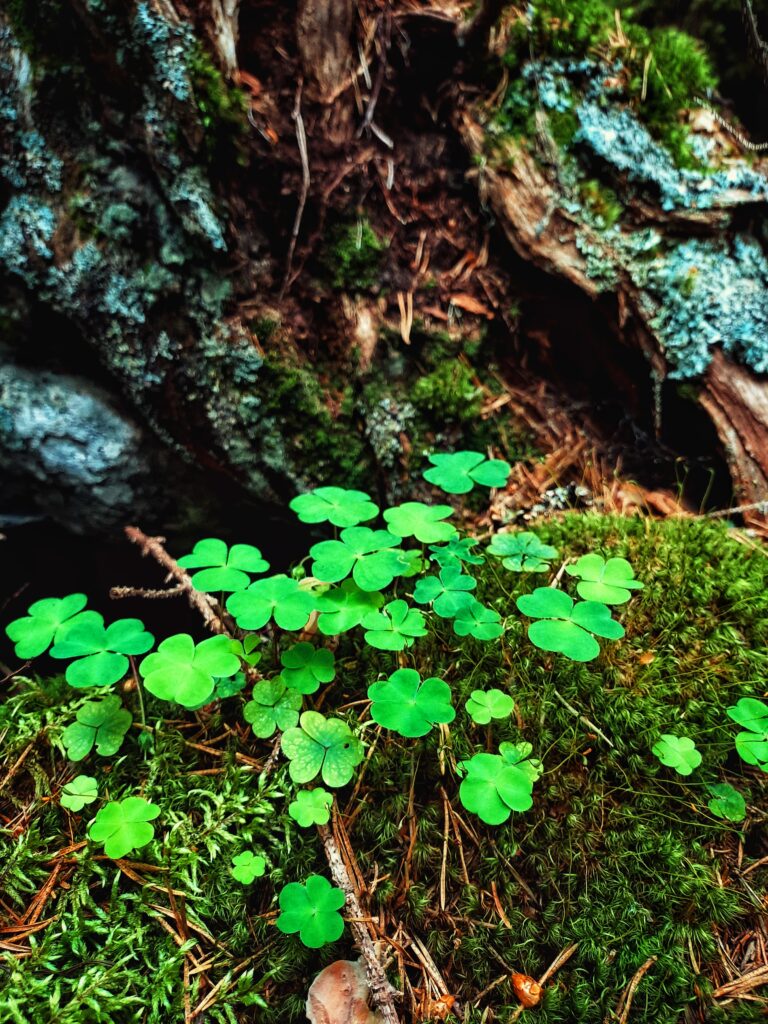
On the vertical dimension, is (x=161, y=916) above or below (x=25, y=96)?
below

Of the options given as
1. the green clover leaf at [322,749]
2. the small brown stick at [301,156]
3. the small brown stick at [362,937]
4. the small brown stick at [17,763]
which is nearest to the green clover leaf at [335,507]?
the green clover leaf at [322,749]

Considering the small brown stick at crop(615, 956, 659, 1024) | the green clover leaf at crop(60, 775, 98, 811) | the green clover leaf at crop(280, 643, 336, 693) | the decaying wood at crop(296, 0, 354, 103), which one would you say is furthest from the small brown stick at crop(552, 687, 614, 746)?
the decaying wood at crop(296, 0, 354, 103)

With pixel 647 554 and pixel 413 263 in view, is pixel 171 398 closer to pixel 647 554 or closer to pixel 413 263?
pixel 413 263

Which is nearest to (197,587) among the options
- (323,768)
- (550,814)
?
(323,768)

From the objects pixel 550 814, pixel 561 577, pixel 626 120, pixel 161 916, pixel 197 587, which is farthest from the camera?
pixel 626 120

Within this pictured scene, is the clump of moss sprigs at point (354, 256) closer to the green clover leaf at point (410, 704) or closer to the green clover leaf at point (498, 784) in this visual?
the green clover leaf at point (410, 704)

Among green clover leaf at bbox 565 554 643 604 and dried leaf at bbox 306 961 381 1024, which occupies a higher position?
green clover leaf at bbox 565 554 643 604

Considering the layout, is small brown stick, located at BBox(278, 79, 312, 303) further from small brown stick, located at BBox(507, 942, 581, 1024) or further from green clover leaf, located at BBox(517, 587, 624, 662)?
small brown stick, located at BBox(507, 942, 581, 1024)
